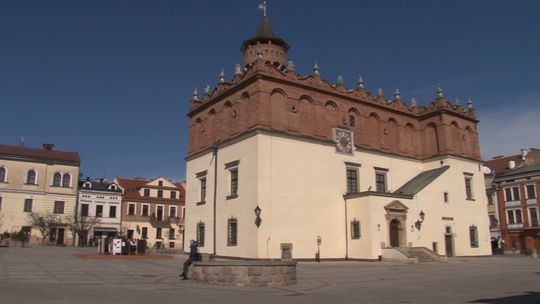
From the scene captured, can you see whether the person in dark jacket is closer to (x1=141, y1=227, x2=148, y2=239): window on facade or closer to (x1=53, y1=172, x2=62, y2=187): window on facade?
(x1=53, y1=172, x2=62, y2=187): window on facade

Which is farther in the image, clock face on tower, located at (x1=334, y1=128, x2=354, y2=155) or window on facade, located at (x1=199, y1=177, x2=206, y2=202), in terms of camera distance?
window on facade, located at (x1=199, y1=177, x2=206, y2=202)

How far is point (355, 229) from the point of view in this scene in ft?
112

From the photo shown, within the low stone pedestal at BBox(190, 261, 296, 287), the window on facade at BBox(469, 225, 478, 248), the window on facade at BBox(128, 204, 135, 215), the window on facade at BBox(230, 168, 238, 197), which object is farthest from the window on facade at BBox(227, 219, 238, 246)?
the window on facade at BBox(128, 204, 135, 215)

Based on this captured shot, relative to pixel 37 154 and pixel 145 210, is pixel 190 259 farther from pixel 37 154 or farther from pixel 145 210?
pixel 145 210

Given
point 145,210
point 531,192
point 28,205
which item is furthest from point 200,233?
point 531,192

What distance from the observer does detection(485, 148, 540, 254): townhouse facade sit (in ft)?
180

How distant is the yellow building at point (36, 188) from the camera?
179ft

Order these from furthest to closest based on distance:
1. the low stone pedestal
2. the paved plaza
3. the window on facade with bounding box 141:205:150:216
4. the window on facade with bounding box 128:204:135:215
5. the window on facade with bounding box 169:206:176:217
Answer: the window on facade with bounding box 169:206:176:217 < the window on facade with bounding box 141:205:150:216 < the window on facade with bounding box 128:204:135:215 < the low stone pedestal < the paved plaza

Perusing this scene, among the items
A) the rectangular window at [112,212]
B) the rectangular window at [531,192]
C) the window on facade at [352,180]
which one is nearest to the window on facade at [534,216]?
the rectangular window at [531,192]

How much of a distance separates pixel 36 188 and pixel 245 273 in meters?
48.1

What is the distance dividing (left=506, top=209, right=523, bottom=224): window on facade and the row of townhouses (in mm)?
42175

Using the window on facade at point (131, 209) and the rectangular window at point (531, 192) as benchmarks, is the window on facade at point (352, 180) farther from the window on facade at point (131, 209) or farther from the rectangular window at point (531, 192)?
the window on facade at point (131, 209)

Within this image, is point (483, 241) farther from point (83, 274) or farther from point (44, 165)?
point (44, 165)

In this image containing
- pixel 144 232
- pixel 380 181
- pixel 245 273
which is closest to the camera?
pixel 245 273
